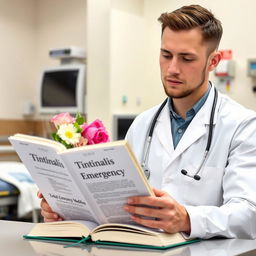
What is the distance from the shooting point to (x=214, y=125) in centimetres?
163

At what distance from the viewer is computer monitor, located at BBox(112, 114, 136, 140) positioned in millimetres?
4156

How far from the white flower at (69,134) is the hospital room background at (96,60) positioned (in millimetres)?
2550

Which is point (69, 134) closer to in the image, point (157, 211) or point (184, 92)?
point (157, 211)

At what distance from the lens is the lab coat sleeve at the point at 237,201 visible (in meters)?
1.32

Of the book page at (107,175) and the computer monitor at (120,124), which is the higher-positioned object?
the book page at (107,175)

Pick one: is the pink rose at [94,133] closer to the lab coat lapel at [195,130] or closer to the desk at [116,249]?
the desk at [116,249]

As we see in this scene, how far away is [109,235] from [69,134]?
258 mm

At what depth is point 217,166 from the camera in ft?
5.13

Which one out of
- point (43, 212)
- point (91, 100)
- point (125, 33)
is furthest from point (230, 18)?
point (43, 212)

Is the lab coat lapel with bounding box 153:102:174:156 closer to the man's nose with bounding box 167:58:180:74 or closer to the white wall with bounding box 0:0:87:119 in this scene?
the man's nose with bounding box 167:58:180:74

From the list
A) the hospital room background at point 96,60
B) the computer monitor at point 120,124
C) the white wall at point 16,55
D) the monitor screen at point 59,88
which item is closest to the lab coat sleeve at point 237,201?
the hospital room background at point 96,60

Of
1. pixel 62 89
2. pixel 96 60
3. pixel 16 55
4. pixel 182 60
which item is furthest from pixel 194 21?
pixel 16 55

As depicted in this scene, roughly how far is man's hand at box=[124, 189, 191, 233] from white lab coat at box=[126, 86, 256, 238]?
0.11m

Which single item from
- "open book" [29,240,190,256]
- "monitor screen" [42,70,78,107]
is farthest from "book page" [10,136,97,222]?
"monitor screen" [42,70,78,107]
